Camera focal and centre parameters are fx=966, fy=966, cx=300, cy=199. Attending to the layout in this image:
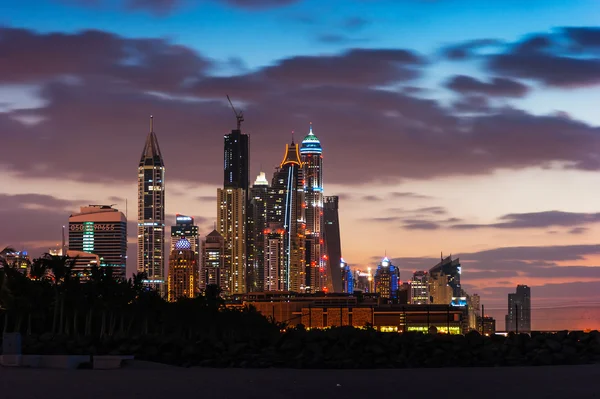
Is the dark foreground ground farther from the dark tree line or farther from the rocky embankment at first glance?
the dark tree line

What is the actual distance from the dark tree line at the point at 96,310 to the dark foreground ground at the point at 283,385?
61046 mm

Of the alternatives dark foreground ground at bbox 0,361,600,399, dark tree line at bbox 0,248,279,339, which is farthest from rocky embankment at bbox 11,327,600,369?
dark tree line at bbox 0,248,279,339

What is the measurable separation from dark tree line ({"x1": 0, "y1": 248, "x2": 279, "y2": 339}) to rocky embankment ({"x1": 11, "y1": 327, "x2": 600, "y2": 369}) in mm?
49025

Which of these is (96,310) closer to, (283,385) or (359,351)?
(359,351)

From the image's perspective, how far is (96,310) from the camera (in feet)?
357

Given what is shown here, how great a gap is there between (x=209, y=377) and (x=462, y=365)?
1419 cm

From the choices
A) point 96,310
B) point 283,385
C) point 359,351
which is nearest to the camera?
point 283,385

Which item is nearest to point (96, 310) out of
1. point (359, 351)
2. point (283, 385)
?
point (359, 351)

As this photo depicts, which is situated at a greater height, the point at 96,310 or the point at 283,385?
the point at 96,310

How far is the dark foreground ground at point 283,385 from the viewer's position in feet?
71.7

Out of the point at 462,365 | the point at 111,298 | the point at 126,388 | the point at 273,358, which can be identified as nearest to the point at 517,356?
the point at 462,365

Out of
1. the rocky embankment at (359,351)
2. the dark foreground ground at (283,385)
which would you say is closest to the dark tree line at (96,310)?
the rocky embankment at (359,351)

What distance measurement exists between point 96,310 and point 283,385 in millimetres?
87121

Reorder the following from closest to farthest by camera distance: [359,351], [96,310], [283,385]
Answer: [283,385], [359,351], [96,310]
